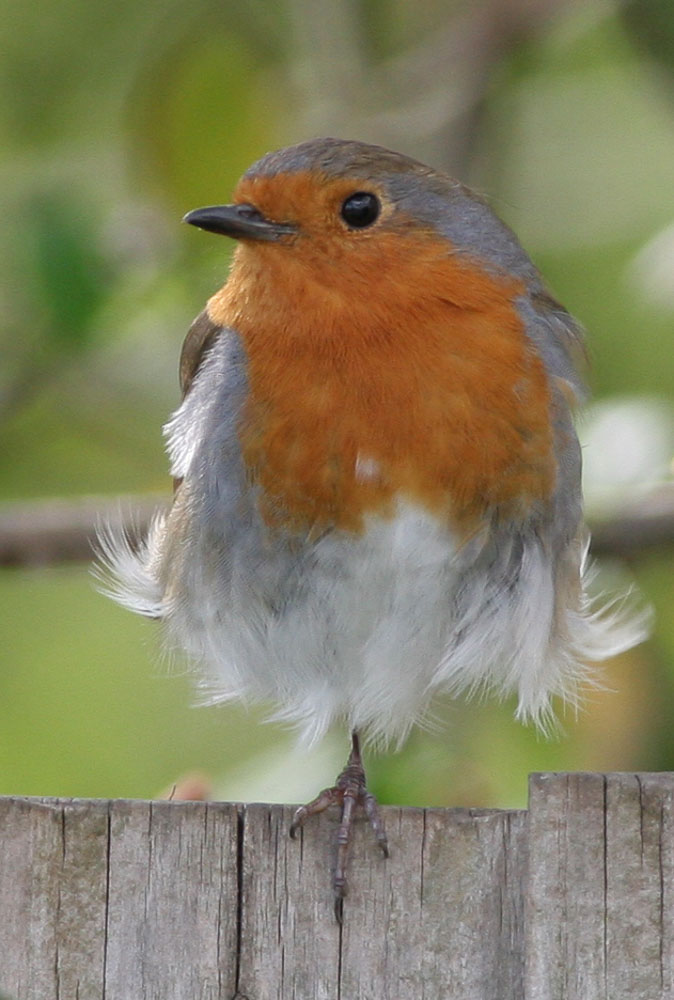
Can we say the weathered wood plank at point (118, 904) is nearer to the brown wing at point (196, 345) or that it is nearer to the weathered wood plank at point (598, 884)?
the weathered wood plank at point (598, 884)

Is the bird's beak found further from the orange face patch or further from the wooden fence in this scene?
the wooden fence

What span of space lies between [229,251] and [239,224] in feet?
4.15

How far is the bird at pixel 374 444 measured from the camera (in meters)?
3.44

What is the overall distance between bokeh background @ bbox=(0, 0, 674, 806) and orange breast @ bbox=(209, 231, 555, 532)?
2.53 ft

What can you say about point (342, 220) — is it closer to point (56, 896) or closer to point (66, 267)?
point (66, 267)

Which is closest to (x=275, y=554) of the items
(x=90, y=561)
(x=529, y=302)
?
(x=529, y=302)

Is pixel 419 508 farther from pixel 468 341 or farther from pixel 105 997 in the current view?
pixel 105 997

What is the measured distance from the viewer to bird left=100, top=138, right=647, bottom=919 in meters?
3.44

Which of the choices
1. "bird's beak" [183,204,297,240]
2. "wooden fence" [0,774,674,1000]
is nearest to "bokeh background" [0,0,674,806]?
"bird's beak" [183,204,297,240]

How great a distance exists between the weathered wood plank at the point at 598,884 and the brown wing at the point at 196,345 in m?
1.76

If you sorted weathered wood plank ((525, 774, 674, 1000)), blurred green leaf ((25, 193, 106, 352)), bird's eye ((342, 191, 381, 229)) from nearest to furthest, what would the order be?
weathered wood plank ((525, 774, 674, 1000)), bird's eye ((342, 191, 381, 229)), blurred green leaf ((25, 193, 106, 352))

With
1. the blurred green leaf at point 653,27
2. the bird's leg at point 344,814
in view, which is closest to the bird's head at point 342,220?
the bird's leg at point 344,814

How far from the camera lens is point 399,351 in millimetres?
3447

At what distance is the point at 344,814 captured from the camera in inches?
108
